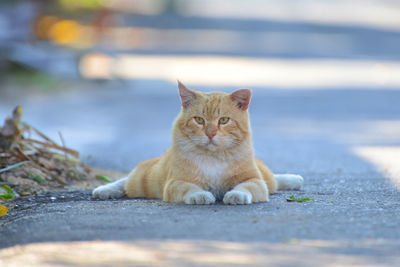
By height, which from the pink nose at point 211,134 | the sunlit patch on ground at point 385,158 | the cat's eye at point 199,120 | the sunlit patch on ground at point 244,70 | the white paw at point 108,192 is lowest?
the white paw at point 108,192

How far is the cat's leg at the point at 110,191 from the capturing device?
20.7 ft

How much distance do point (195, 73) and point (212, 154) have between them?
478 inches

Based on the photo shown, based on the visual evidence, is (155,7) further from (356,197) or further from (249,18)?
(356,197)

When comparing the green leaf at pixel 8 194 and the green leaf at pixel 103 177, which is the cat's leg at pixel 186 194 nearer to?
the green leaf at pixel 8 194

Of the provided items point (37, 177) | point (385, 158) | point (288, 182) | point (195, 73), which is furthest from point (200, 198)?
point (195, 73)

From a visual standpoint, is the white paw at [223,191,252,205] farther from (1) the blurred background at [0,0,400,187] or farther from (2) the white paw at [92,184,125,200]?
(1) the blurred background at [0,0,400,187]

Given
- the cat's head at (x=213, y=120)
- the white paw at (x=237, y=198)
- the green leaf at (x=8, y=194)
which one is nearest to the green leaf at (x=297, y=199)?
the white paw at (x=237, y=198)

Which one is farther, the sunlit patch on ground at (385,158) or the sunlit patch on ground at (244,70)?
the sunlit patch on ground at (244,70)

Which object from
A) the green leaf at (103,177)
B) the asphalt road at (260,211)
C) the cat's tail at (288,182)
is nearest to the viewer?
the asphalt road at (260,211)

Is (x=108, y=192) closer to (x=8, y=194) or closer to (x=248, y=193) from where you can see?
(x=8, y=194)

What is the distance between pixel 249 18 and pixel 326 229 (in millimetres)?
26429

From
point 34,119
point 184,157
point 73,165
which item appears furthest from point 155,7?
point 184,157

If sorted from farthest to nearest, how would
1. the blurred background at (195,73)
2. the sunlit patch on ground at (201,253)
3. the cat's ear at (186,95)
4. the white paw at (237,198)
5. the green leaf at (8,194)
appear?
the blurred background at (195,73) < the green leaf at (8,194) < the cat's ear at (186,95) < the white paw at (237,198) < the sunlit patch on ground at (201,253)

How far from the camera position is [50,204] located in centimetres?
590
